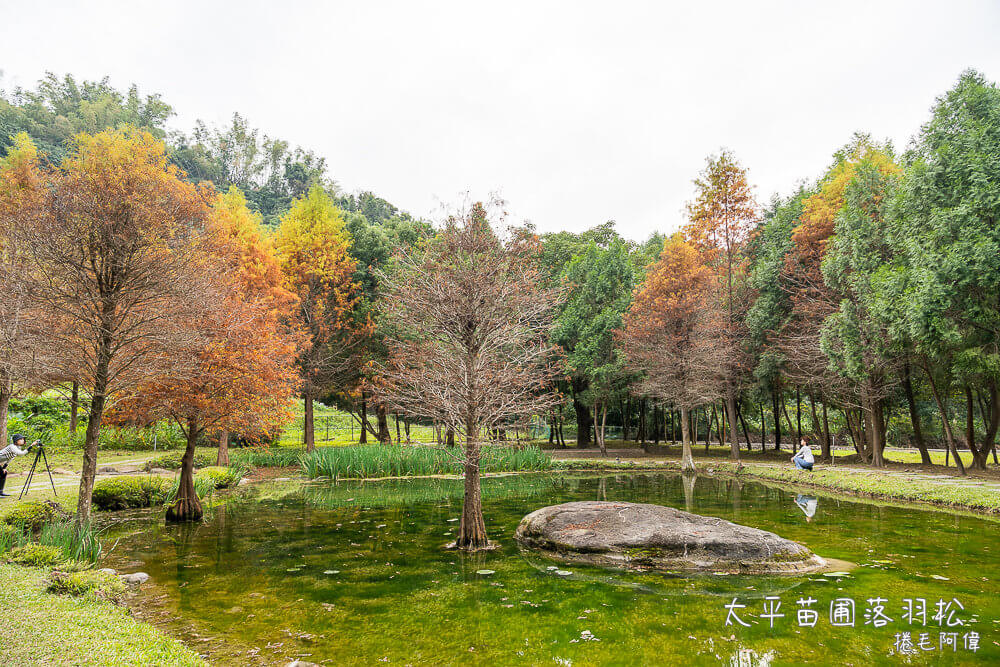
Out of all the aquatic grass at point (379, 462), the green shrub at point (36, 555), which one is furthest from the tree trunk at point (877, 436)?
the green shrub at point (36, 555)

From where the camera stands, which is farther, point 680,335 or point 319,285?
point 319,285

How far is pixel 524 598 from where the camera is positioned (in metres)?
6.08

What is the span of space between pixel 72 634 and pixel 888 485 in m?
17.4

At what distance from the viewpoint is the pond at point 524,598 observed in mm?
4598

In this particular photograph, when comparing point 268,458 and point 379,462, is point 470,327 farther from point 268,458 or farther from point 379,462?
point 268,458

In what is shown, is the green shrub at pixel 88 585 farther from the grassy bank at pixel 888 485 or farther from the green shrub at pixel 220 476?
the grassy bank at pixel 888 485

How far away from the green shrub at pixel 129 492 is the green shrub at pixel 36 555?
680cm

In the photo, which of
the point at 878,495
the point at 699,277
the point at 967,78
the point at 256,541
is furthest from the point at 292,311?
the point at 967,78

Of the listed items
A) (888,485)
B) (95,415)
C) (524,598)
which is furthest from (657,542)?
(888,485)

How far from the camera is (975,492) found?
12.0 metres

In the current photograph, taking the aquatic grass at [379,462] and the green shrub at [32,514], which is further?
the aquatic grass at [379,462]

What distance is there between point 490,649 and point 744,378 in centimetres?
2393

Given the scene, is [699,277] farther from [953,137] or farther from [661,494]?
[661,494]

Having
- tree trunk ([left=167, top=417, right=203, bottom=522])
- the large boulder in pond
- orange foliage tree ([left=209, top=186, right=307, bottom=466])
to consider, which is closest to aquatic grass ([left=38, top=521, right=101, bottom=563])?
tree trunk ([left=167, top=417, right=203, bottom=522])
